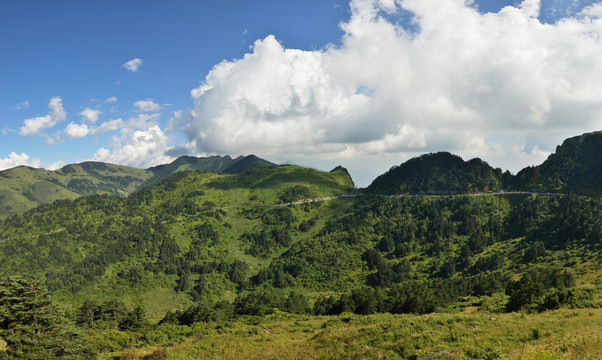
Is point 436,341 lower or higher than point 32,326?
lower

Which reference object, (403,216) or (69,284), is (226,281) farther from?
(403,216)

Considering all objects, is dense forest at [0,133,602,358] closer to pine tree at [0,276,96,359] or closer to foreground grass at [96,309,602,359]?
pine tree at [0,276,96,359]

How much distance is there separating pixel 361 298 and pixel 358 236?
337 ft

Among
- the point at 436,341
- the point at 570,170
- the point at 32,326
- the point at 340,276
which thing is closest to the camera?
the point at 436,341

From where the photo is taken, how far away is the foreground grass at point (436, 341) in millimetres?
22625

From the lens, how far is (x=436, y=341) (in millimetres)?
29047

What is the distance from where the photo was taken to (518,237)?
142m

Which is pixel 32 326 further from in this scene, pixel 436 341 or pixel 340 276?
pixel 340 276

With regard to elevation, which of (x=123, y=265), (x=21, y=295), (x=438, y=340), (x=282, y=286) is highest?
(x=21, y=295)

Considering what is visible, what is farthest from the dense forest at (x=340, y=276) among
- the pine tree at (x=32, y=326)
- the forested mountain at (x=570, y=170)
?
the forested mountain at (x=570, y=170)

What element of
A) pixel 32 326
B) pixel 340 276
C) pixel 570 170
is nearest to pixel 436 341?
pixel 32 326

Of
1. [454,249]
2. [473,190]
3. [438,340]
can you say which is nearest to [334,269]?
[454,249]

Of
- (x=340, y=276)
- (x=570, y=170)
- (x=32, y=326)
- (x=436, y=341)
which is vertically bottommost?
(x=340, y=276)

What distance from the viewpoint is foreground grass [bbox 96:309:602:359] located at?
74.2 feet
